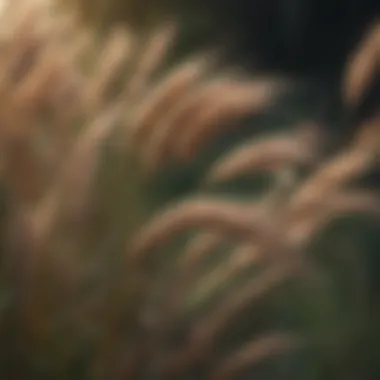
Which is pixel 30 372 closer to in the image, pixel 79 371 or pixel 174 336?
pixel 79 371

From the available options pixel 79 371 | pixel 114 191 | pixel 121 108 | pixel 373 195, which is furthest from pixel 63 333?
pixel 373 195

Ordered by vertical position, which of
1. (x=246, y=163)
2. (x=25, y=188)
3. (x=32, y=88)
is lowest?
(x=246, y=163)

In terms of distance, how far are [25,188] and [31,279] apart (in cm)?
12

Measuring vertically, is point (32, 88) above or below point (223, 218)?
above

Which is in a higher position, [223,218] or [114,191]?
[114,191]

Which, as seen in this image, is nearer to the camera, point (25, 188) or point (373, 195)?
point (373, 195)

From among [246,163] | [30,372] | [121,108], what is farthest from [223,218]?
[30,372]

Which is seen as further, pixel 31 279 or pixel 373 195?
pixel 31 279

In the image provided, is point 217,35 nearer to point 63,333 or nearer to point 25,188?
point 25,188

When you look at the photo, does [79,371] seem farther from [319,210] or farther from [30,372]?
[319,210]

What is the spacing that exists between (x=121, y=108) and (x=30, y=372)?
0.35 meters

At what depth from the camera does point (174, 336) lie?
2.71ft

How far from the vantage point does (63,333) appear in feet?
2.84

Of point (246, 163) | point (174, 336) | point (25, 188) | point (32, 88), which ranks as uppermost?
point (32, 88)
